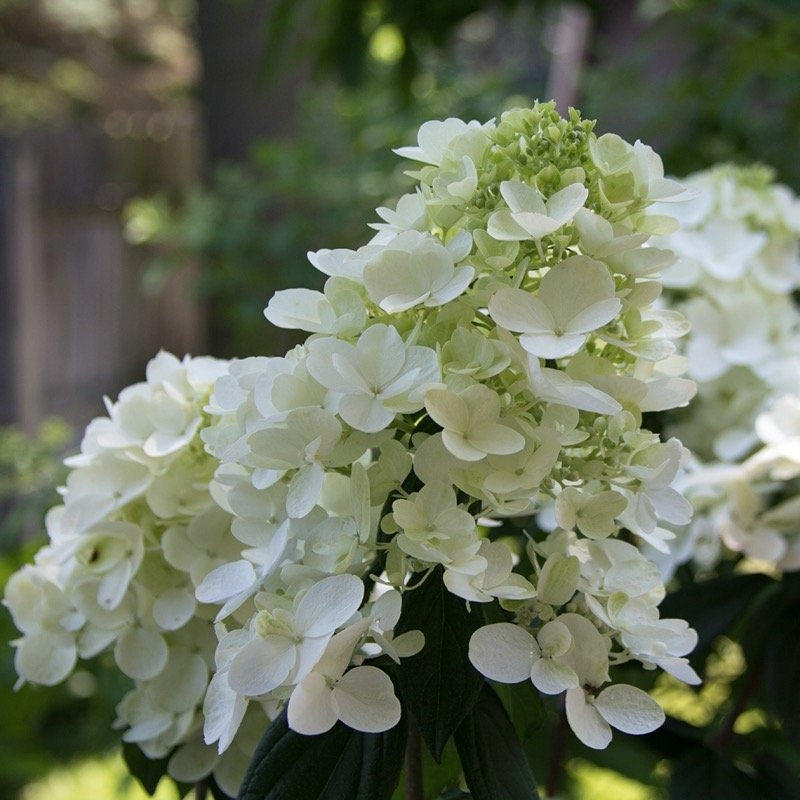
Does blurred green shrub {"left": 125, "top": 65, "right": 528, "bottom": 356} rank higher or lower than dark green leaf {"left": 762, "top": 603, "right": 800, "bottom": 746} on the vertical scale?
lower

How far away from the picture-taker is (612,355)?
445mm

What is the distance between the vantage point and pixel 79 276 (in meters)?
2.66

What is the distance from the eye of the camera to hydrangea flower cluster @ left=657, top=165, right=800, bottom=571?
674 mm

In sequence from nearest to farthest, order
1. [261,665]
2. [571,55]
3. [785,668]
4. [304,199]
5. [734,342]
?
[261,665] < [785,668] < [734,342] < [571,55] < [304,199]

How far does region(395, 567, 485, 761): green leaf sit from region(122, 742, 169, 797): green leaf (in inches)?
7.8

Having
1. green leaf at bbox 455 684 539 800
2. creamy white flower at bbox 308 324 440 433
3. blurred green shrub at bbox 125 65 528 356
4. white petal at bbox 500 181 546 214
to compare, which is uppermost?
white petal at bbox 500 181 546 214

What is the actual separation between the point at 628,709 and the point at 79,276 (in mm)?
2473

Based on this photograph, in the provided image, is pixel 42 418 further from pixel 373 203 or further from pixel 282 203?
pixel 373 203

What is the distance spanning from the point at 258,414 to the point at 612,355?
158 millimetres

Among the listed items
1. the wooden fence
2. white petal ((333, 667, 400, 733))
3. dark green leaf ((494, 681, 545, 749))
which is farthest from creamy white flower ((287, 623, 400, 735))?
the wooden fence

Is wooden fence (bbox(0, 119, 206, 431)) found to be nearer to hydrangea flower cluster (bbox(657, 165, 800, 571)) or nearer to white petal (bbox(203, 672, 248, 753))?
hydrangea flower cluster (bbox(657, 165, 800, 571))

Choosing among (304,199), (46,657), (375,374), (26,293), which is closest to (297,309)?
(375,374)

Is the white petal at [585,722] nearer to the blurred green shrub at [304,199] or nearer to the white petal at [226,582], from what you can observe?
the white petal at [226,582]

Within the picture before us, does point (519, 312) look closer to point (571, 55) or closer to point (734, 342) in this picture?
point (734, 342)
